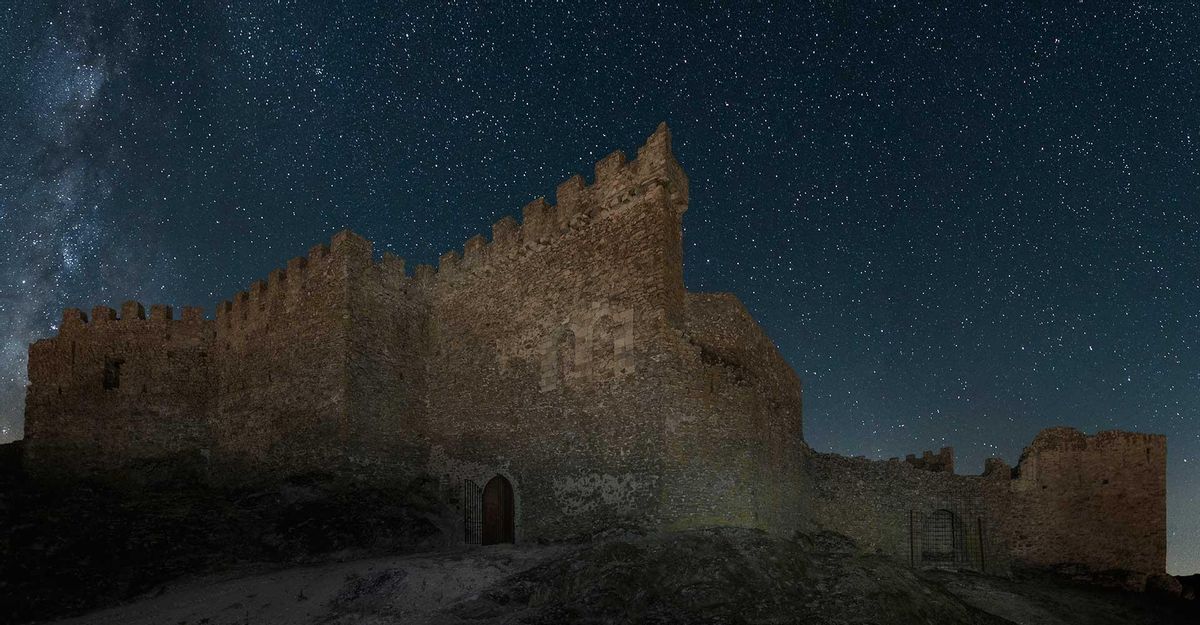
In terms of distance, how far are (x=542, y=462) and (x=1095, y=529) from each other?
18.5 metres

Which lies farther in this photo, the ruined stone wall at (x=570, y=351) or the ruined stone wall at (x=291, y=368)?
the ruined stone wall at (x=291, y=368)

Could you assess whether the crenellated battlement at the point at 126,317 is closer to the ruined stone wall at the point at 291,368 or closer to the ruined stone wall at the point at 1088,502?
the ruined stone wall at the point at 291,368

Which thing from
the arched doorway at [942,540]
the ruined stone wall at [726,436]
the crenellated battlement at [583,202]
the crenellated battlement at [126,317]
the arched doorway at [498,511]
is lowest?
the arched doorway at [942,540]

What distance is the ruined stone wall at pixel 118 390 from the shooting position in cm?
2428

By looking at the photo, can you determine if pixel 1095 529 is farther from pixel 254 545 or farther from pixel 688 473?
pixel 254 545

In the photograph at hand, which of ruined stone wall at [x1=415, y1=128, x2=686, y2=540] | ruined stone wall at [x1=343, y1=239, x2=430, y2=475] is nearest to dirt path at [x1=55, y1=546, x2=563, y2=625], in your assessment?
ruined stone wall at [x1=415, y1=128, x2=686, y2=540]

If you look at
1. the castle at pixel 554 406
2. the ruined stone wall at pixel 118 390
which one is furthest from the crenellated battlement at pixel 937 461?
the ruined stone wall at pixel 118 390

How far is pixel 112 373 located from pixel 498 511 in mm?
15043

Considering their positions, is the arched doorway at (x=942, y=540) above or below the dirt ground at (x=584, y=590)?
below

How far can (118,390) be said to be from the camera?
81.5 feet

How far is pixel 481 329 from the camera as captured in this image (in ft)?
69.2

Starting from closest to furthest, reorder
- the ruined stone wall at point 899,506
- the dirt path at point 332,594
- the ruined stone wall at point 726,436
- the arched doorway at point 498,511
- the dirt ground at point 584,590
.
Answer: the dirt ground at point 584,590
the dirt path at point 332,594
the ruined stone wall at point 726,436
the arched doorway at point 498,511
the ruined stone wall at point 899,506

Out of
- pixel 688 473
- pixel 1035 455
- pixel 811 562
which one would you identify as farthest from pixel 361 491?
pixel 1035 455

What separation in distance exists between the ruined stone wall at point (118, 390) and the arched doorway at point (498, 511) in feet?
36.0
